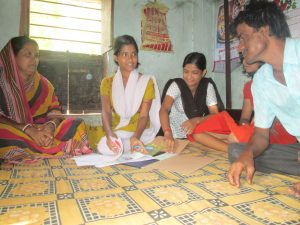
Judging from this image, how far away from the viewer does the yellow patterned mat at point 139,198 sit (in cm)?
95

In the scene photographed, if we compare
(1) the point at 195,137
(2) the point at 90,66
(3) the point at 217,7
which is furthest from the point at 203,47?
(1) the point at 195,137

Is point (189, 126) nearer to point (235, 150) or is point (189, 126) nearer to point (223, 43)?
point (235, 150)

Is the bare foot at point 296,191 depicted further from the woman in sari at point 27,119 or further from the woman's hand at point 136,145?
the woman in sari at point 27,119

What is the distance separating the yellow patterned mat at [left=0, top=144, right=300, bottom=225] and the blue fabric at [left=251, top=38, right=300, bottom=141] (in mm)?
323

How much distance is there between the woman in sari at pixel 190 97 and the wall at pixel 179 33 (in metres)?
1.26

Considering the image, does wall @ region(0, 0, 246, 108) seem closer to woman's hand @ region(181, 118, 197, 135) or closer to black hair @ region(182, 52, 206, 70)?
black hair @ region(182, 52, 206, 70)

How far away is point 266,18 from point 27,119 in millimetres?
1871

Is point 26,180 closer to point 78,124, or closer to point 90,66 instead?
point 78,124

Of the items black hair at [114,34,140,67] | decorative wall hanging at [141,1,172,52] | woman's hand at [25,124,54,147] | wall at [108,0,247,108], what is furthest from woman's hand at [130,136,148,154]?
decorative wall hanging at [141,1,172,52]

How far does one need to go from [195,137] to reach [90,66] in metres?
2.11

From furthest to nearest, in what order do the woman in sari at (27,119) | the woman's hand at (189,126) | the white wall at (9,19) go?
1. the white wall at (9,19)
2. the woman's hand at (189,126)
3. the woman in sari at (27,119)

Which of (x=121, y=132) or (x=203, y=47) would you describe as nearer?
(x=121, y=132)

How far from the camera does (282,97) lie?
133 centimetres

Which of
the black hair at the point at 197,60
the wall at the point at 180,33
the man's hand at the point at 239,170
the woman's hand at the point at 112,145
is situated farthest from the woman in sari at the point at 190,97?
the wall at the point at 180,33
